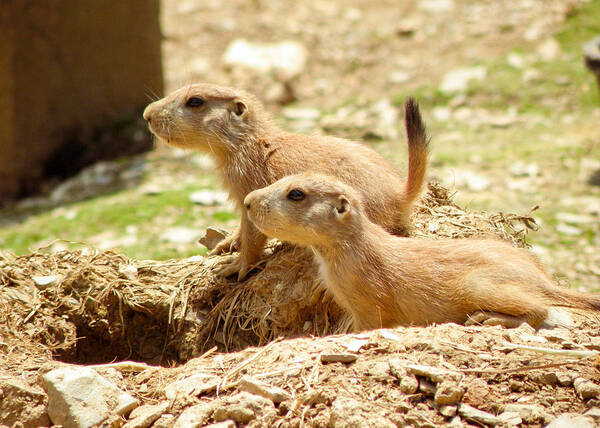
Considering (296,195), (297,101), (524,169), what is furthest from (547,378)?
(297,101)

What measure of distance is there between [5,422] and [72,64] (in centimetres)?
750

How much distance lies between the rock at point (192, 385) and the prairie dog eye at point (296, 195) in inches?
52.4

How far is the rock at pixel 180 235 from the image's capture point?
26.0 feet

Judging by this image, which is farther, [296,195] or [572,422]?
[296,195]

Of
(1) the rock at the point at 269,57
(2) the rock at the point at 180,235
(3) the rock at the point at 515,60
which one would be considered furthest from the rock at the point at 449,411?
(1) the rock at the point at 269,57

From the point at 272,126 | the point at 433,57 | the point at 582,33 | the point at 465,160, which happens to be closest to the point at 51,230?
the point at 272,126

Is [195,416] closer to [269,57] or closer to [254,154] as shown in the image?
[254,154]

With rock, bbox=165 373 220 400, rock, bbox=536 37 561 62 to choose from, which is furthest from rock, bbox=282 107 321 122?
rock, bbox=165 373 220 400

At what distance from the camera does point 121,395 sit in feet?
13.0

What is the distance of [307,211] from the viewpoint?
4.87 meters

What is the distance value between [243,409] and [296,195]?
168 centimetres

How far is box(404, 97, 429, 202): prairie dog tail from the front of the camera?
16.7 feet

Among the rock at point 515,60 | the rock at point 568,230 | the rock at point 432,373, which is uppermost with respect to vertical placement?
the rock at point 515,60

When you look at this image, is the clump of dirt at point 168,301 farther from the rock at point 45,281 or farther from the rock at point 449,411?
the rock at point 449,411
